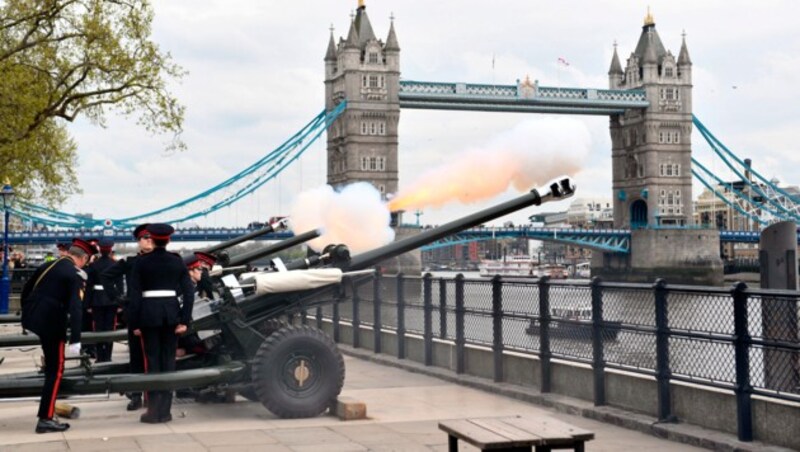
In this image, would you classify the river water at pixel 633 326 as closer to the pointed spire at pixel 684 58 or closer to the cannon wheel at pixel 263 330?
the cannon wheel at pixel 263 330

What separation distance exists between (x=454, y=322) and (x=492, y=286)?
1.30 meters

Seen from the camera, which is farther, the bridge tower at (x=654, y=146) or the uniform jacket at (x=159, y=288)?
the bridge tower at (x=654, y=146)

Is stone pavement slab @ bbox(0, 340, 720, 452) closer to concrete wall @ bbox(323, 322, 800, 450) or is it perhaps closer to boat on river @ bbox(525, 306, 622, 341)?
concrete wall @ bbox(323, 322, 800, 450)

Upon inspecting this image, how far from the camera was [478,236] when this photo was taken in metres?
88.9

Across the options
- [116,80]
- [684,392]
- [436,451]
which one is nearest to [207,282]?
[436,451]

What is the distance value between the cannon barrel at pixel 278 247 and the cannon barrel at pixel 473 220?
1.70m

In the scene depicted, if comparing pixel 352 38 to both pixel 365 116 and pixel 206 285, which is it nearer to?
pixel 365 116

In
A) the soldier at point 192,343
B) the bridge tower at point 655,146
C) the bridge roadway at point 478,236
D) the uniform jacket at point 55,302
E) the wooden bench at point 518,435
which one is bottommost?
the wooden bench at point 518,435

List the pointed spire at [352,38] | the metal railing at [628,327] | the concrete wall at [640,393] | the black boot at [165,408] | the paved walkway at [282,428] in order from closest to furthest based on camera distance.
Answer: the concrete wall at [640,393], the metal railing at [628,327], the paved walkway at [282,428], the black boot at [165,408], the pointed spire at [352,38]

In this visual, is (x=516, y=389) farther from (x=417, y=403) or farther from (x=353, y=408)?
(x=353, y=408)

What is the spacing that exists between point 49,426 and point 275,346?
209 cm

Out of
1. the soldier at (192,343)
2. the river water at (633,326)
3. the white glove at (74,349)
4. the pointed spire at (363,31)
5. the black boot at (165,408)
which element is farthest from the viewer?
the pointed spire at (363,31)

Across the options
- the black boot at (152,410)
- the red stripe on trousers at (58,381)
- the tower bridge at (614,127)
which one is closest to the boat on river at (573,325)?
the black boot at (152,410)

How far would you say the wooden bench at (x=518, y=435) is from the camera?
5574mm
